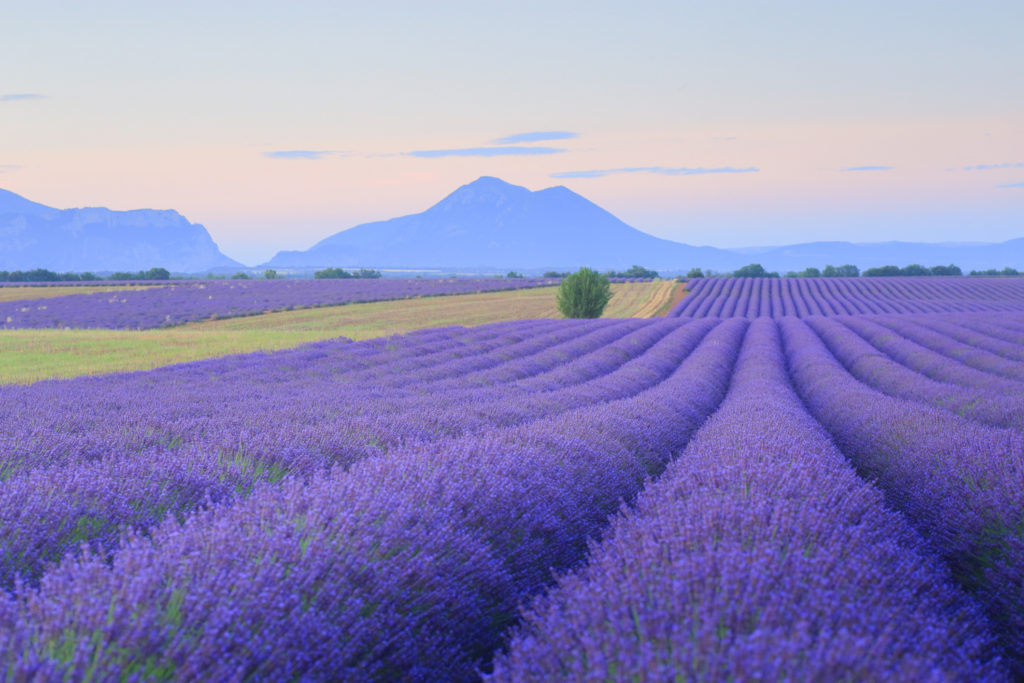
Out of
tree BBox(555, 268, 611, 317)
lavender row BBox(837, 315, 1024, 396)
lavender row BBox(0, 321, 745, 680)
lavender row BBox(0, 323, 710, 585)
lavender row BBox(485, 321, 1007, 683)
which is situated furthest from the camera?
tree BBox(555, 268, 611, 317)

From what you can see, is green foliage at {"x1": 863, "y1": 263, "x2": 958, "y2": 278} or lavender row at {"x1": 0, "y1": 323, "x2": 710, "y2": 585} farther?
green foliage at {"x1": 863, "y1": 263, "x2": 958, "y2": 278}

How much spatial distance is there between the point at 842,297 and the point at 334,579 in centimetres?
4638

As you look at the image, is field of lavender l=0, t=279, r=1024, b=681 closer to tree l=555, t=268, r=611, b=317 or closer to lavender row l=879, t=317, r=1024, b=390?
lavender row l=879, t=317, r=1024, b=390

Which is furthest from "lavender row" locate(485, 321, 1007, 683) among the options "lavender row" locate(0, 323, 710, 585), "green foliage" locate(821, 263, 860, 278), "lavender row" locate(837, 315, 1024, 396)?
"green foliage" locate(821, 263, 860, 278)

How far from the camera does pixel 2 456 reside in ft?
12.7

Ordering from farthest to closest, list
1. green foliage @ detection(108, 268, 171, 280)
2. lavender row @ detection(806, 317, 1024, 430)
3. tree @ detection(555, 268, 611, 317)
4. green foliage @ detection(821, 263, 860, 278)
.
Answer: green foliage @ detection(821, 263, 860, 278), green foliage @ detection(108, 268, 171, 280), tree @ detection(555, 268, 611, 317), lavender row @ detection(806, 317, 1024, 430)

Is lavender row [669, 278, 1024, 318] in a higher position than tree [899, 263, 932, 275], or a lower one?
lower

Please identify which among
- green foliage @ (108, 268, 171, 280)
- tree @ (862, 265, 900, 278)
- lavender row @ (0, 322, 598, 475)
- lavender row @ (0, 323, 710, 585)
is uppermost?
tree @ (862, 265, 900, 278)

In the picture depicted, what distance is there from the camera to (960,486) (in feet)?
11.9

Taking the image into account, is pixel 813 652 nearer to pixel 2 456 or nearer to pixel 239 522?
pixel 239 522

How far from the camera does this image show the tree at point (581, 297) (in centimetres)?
3102

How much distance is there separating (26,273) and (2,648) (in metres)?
84.4

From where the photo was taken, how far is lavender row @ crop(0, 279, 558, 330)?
28719 mm

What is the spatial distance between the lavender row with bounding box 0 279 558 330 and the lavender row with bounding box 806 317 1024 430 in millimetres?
25491
